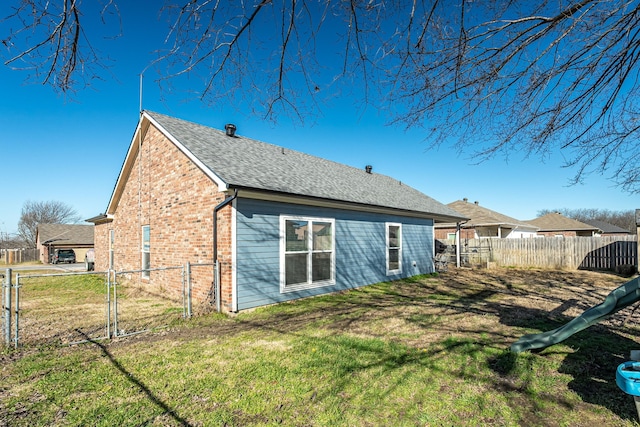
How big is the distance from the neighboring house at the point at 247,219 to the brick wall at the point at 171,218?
0.03 m

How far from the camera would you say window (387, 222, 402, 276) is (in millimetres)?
12406

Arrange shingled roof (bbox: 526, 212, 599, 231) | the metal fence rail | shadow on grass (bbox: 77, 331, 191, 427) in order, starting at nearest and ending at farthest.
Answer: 1. shadow on grass (bbox: 77, 331, 191, 427)
2. the metal fence rail
3. shingled roof (bbox: 526, 212, 599, 231)

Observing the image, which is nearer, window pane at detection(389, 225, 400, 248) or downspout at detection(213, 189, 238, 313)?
downspout at detection(213, 189, 238, 313)

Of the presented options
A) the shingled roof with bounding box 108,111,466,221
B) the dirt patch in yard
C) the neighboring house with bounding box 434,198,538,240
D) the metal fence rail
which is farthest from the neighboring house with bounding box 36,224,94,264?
the dirt patch in yard

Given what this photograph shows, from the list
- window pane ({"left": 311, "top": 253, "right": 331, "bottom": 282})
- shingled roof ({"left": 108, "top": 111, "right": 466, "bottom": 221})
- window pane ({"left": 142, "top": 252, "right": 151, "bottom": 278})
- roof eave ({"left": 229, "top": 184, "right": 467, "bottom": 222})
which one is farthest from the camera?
window pane ({"left": 142, "top": 252, "right": 151, "bottom": 278})

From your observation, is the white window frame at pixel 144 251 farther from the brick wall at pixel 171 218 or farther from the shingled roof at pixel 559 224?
the shingled roof at pixel 559 224

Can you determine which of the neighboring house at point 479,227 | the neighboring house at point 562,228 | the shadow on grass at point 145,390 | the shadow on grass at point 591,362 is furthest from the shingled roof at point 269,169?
the neighboring house at point 562,228

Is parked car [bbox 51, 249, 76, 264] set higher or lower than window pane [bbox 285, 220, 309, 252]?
lower

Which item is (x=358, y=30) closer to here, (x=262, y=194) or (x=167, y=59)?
(x=167, y=59)

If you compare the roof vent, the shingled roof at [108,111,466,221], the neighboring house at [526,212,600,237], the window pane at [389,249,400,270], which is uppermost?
the roof vent

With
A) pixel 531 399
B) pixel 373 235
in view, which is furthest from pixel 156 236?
pixel 531 399

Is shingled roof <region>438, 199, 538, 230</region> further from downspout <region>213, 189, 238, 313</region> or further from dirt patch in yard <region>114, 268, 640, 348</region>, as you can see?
downspout <region>213, 189, 238, 313</region>

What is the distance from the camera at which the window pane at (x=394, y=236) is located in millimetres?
12539

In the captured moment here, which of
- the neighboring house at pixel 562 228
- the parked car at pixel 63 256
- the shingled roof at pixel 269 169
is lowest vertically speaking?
the parked car at pixel 63 256
